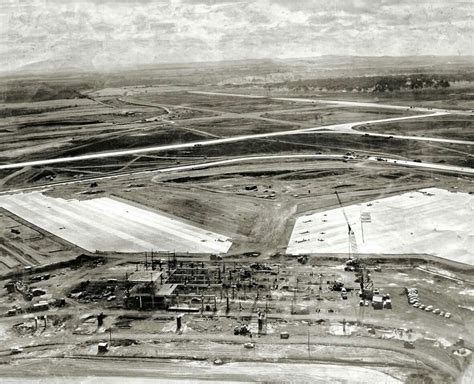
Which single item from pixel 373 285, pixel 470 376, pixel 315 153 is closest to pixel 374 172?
pixel 315 153

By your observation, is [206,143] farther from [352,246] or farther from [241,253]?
[352,246]

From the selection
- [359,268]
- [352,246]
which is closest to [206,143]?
[352,246]

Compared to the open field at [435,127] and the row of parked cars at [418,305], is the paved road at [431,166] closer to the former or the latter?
the open field at [435,127]

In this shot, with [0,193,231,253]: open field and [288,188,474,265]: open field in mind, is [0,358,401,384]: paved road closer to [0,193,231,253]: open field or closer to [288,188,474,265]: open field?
[288,188,474,265]: open field

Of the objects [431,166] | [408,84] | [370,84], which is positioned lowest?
[431,166]

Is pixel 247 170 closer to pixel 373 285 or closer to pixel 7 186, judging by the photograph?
pixel 7 186

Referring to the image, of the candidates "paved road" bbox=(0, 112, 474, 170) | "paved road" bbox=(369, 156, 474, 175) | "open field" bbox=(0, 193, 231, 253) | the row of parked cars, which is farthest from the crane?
"paved road" bbox=(0, 112, 474, 170)
